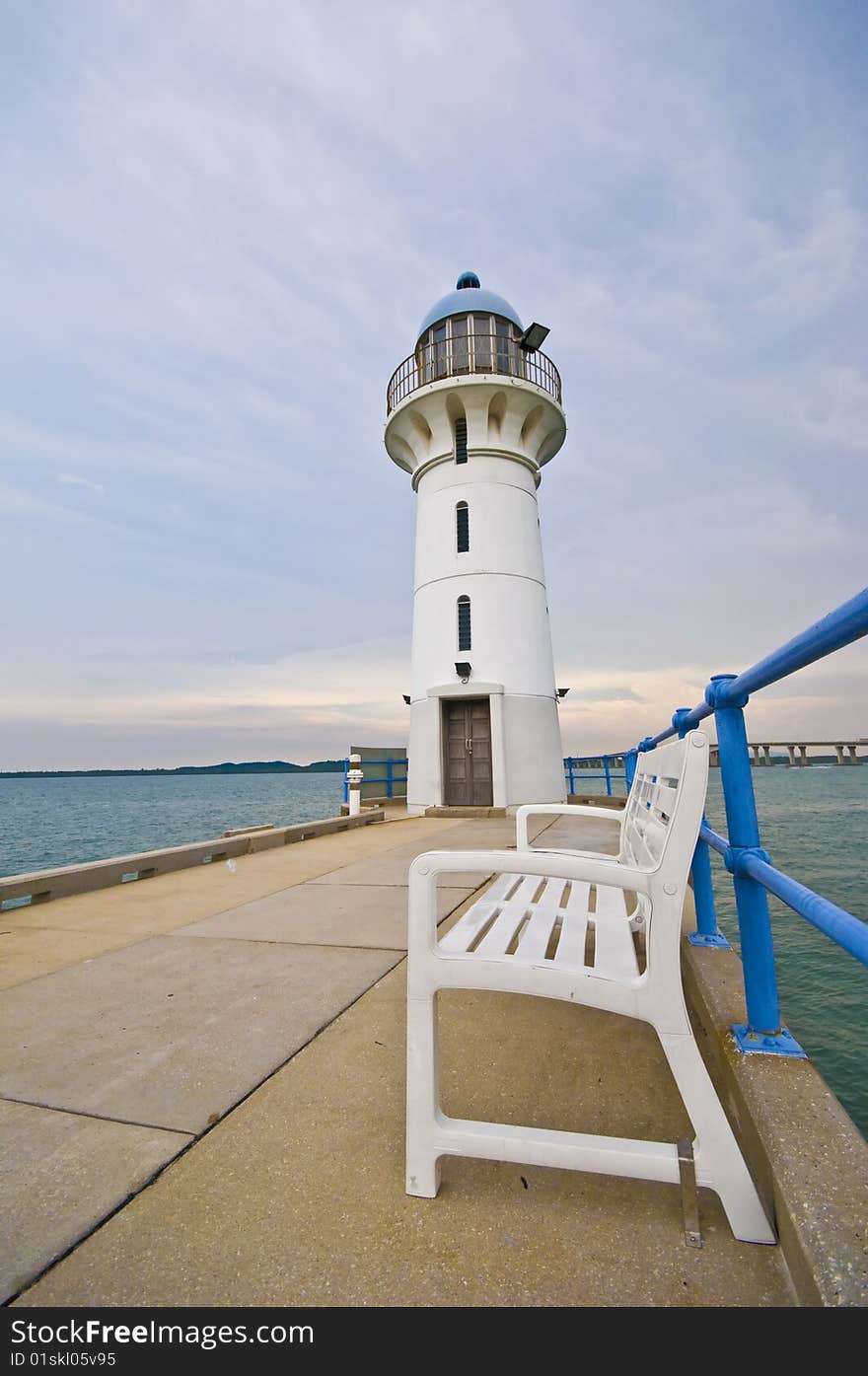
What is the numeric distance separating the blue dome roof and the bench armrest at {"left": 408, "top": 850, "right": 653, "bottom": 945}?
15.9 metres

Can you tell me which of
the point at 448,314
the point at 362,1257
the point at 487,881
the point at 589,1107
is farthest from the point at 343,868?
the point at 448,314

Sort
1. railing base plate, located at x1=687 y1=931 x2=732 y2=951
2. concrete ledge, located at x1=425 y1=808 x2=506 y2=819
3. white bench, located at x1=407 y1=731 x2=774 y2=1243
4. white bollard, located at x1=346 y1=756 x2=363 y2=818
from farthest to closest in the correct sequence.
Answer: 1. concrete ledge, located at x1=425 y1=808 x2=506 y2=819
2. white bollard, located at x1=346 y1=756 x2=363 y2=818
3. railing base plate, located at x1=687 y1=931 x2=732 y2=951
4. white bench, located at x1=407 y1=731 x2=774 y2=1243

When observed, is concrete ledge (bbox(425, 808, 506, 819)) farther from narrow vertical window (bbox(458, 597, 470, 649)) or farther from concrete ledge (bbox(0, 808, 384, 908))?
concrete ledge (bbox(0, 808, 384, 908))

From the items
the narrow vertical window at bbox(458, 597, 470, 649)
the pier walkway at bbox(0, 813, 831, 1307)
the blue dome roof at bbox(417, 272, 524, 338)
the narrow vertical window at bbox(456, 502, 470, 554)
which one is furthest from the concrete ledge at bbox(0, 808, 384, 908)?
the blue dome roof at bbox(417, 272, 524, 338)

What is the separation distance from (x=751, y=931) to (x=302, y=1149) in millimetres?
1344

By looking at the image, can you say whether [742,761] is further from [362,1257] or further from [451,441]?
[451,441]

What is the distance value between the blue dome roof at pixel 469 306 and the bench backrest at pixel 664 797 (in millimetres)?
14666

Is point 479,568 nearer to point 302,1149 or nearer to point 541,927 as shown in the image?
point 541,927

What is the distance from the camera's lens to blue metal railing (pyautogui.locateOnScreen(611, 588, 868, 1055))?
122cm

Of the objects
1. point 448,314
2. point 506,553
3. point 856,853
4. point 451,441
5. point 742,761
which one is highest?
point 448,314

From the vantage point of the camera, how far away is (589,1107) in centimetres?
174

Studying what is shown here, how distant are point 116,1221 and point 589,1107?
1217mm
